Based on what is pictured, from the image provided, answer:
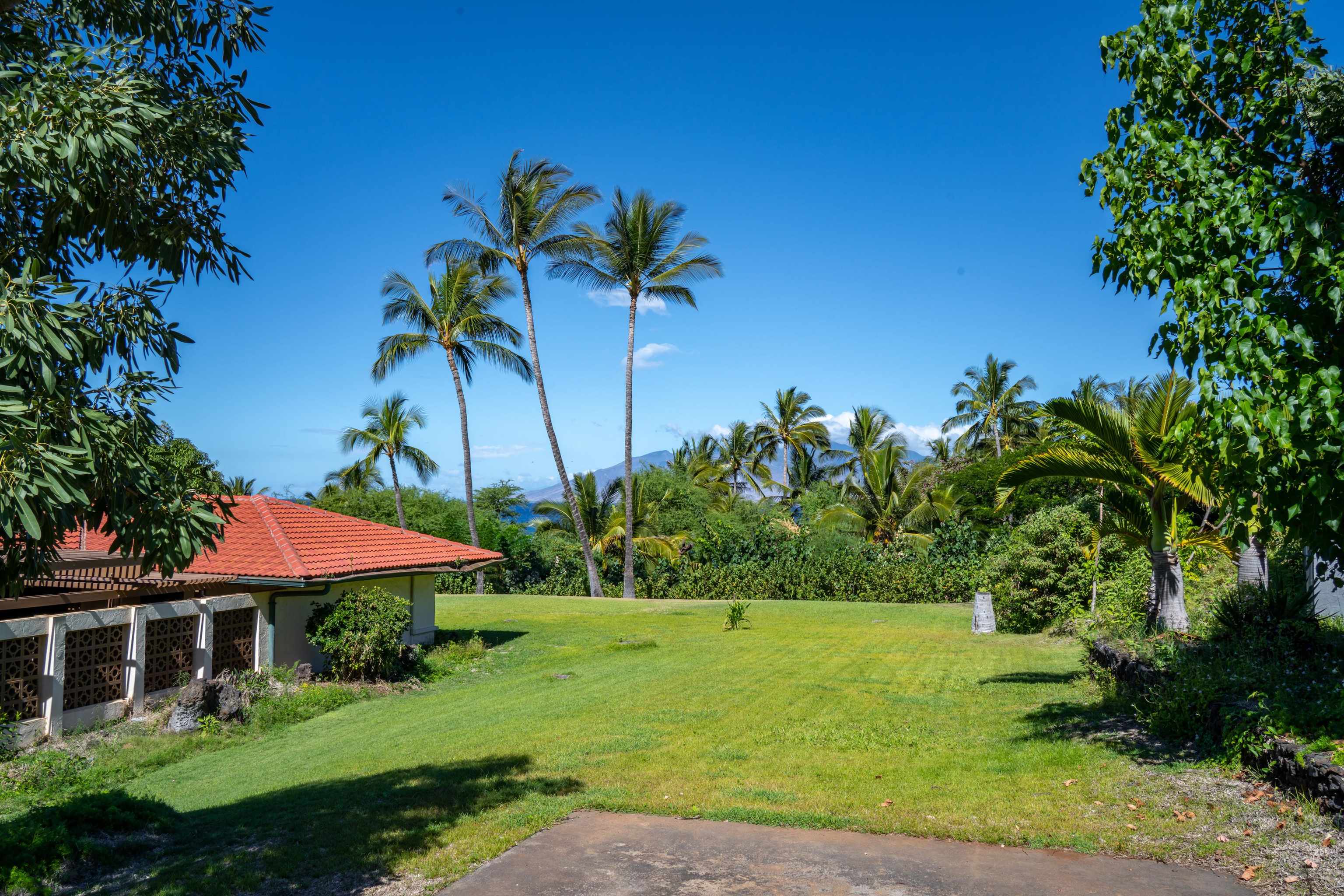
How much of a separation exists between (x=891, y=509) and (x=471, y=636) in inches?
768

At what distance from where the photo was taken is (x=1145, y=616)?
48.0ft

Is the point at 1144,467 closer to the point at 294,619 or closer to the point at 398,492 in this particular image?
the point at 294,619

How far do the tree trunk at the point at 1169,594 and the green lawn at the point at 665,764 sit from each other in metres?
1.69

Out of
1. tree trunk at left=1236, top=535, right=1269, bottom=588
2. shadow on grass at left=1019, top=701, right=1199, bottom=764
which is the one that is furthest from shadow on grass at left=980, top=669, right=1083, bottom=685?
tree trunk at left=1236, top=535, right=1269, bottom=588

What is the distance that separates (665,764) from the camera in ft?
29.6

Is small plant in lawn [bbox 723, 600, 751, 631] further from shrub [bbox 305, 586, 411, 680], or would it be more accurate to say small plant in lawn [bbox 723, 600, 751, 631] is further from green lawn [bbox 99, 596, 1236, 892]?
shrub [bbox 305, 586, 411, 680]

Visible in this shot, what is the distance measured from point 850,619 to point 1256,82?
2047 centimetres

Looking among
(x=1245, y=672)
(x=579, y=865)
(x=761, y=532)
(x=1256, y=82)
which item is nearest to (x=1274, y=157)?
(x=1256, y=82)

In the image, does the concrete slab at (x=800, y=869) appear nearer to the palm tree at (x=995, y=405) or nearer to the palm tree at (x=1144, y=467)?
the palm tree at (x=1144, y=467)

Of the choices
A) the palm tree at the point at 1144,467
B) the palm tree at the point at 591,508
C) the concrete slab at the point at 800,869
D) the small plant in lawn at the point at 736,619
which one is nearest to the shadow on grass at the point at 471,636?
the small plant in lawn at the point at 736,619

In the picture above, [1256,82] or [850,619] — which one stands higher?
[1256,82]

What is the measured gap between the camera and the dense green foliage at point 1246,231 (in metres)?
6.12

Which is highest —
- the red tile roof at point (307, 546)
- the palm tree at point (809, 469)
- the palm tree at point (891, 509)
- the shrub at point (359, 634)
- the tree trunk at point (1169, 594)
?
the palm tree at point (809, 469)

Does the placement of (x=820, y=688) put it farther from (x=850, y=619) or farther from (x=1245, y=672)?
(x=850, y=619)
